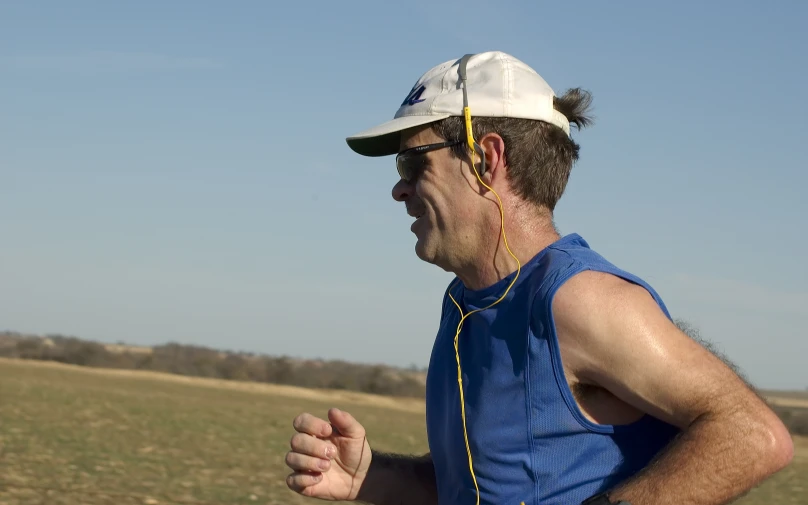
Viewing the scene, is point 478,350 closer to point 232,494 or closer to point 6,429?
point 232,494

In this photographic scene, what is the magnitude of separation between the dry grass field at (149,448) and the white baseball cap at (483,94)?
7832mm

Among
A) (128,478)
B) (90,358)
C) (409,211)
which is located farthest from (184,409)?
(90,358)

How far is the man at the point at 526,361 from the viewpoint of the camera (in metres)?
2.30

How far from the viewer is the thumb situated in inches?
121

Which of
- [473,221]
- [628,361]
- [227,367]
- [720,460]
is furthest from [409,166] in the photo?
[227,367]

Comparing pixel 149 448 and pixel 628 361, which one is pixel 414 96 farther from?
pixel 149 448

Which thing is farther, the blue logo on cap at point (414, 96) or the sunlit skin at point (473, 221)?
the blue logo on cap at point (414, 96)

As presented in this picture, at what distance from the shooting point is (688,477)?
2.26m

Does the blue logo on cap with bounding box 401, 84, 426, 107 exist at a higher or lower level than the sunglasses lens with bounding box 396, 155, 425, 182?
higher

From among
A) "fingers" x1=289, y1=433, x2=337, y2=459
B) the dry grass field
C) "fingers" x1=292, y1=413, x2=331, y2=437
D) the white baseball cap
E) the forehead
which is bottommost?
the dry grass field

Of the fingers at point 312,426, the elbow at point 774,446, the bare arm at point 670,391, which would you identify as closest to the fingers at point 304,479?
the fingers at point 312,426

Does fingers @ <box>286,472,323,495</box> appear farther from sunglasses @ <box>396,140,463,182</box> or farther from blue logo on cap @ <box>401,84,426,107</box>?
blue logo on cap @ <box>401,84,426,107</box>

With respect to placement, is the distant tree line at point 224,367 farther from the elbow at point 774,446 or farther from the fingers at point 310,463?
the elbow at point 774,446

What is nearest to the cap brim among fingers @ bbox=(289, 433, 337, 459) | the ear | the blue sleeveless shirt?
the ear
